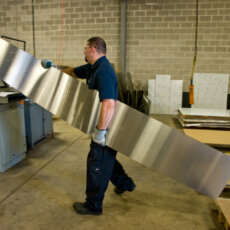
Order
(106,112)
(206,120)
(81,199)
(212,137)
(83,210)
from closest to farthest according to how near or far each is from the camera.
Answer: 1. (106,112)
2. (83,210)
3. (81,199)
4. (212,137)
5. (206,120)

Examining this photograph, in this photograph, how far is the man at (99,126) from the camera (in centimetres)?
139

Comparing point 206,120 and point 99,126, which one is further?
point 206,120

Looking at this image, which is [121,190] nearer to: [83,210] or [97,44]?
[83,210]

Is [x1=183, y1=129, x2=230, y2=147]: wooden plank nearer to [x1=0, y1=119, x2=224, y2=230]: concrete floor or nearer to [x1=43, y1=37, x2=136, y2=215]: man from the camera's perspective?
[x1=0, y1=119, x2=224, y2=230]: concrete floor

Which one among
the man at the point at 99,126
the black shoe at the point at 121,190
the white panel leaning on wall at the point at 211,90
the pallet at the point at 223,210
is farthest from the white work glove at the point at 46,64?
the white panel leaning on wall at the point at 211,90

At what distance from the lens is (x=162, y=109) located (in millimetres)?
4855

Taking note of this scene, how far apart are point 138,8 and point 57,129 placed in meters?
2.89

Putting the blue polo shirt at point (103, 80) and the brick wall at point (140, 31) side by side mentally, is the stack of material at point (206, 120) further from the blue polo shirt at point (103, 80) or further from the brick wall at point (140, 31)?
the blue polo shirt at point (103, 80)

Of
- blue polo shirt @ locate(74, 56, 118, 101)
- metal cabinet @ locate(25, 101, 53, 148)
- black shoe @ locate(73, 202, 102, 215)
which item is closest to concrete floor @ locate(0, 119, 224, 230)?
black shoe @ locate(73, 202, 102, 215)

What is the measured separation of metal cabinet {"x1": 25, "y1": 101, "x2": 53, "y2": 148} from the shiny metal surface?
146 centimetres

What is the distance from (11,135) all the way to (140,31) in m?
3.41

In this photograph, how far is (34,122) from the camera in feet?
9.55

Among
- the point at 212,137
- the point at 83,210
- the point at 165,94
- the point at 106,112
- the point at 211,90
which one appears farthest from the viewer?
the point at 165,94

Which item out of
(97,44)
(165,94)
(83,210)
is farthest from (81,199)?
(165,94)
